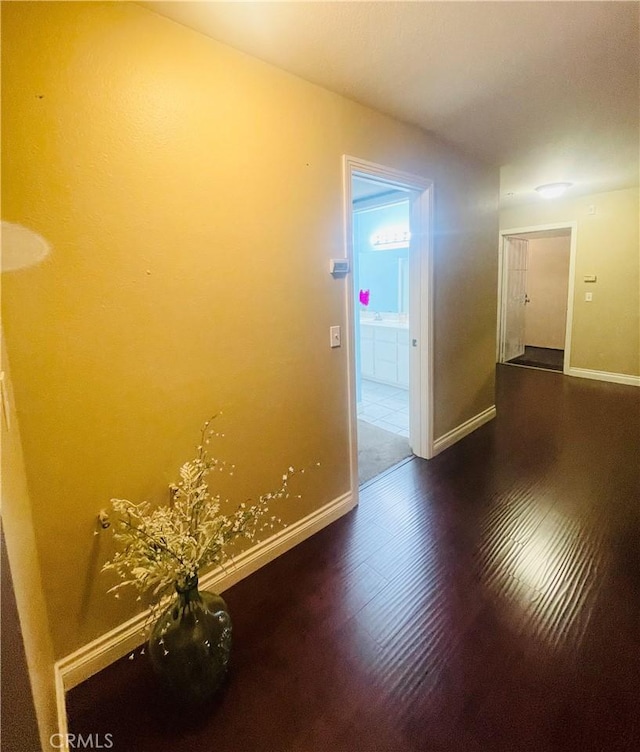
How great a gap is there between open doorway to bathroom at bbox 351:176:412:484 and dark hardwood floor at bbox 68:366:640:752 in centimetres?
154

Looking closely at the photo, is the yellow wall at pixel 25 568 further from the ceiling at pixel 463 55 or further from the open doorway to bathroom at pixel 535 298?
the open doorway to bathroom at pixel 535 298

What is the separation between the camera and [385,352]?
527 centimetres

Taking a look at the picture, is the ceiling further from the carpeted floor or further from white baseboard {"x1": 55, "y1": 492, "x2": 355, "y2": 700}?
the carpeted floor

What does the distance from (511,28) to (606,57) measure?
2.07 ft

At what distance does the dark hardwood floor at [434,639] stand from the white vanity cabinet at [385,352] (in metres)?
2.50

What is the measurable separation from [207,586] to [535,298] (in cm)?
798

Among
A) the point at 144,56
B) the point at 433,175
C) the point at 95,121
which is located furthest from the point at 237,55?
the point at 433,175

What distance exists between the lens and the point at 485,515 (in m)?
2.46

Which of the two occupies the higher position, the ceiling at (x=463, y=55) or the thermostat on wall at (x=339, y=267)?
the ceiling at (x=463, y=55)

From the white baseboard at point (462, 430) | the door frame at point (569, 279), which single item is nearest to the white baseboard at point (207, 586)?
the white baseboard at point (462, 430)

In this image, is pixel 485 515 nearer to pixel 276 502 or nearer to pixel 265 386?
pixel 276 502

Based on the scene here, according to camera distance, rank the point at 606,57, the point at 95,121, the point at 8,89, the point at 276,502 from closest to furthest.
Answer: the point at 8,89, the point at 95,121, the point at 606,57, the point at 276,502

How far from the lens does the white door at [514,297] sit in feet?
20.4

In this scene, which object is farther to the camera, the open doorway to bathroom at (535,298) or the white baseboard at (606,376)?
the open doorway to bathroom at (535,298)
